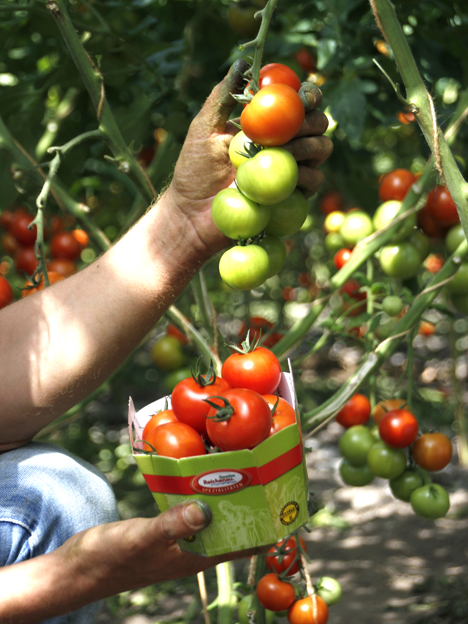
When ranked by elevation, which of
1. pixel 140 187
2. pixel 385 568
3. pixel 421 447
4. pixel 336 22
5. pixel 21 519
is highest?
pixel 336 22

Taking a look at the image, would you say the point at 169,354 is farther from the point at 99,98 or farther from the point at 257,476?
the point at 257,476

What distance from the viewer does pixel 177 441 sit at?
0.74 meters

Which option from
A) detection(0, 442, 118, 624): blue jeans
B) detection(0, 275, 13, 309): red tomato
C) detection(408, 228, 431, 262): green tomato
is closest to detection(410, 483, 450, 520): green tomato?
detection(408, 228, 431, 262): green tomato

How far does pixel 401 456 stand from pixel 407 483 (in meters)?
0.06

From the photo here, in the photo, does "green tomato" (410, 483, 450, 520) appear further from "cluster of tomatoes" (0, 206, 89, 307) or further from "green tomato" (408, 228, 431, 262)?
"cluster of tomatoes" (0, 206, 89, 307)

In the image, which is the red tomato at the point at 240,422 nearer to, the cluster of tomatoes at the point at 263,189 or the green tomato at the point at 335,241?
the cluster of tomatoes at the point at 263,189

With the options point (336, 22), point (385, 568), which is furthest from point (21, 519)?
point (385, 568)

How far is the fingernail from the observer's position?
0.73 metres

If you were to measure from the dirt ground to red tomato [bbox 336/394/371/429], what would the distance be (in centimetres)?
41

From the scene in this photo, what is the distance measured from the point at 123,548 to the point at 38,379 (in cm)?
37

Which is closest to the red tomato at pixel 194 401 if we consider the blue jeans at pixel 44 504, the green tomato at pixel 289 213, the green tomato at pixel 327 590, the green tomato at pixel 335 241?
the green tomato at pixel 289 213

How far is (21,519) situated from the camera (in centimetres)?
99

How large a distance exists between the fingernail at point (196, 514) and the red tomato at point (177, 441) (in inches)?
2.3

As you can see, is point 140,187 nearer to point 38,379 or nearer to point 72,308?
point 72,308
